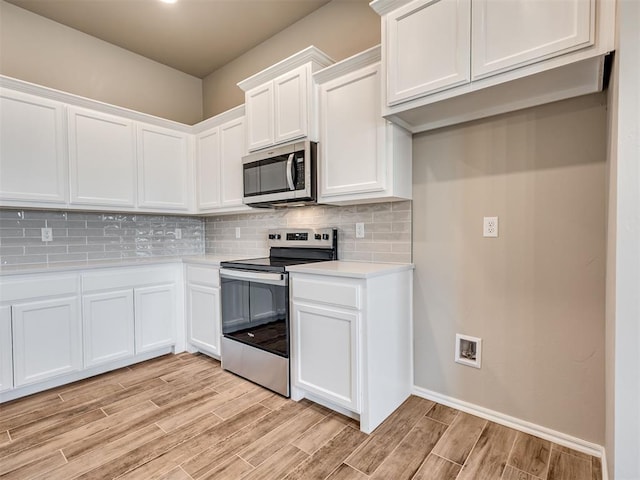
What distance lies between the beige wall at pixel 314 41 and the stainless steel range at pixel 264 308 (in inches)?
58.1

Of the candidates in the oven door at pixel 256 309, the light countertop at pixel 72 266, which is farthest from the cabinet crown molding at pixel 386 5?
the light countertop at pixel 72 266

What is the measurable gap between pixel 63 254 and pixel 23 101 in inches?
48.3

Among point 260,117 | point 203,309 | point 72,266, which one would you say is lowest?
point 203,309

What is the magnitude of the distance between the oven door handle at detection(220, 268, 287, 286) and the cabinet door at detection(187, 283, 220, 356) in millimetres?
254

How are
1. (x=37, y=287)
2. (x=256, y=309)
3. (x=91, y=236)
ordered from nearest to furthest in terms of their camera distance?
(x=37, y=287) → (x=256, y=309) → (x=91, y=236)

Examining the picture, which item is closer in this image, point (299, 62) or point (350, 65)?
point (350, 65)

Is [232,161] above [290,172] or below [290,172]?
above

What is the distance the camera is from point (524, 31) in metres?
1.46

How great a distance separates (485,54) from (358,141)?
83 centimetres

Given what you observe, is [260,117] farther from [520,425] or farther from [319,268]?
[520,425]

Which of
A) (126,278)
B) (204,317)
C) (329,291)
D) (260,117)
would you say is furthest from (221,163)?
(329,291)

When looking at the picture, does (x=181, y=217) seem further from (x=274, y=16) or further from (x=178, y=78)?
(x=274, y=16)

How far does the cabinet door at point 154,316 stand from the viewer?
2893mm

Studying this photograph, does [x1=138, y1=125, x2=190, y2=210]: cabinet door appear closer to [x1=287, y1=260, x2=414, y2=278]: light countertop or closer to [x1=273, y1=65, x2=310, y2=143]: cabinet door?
[x1=273, y1=65, x2=310, y2=143]: cabinet door
